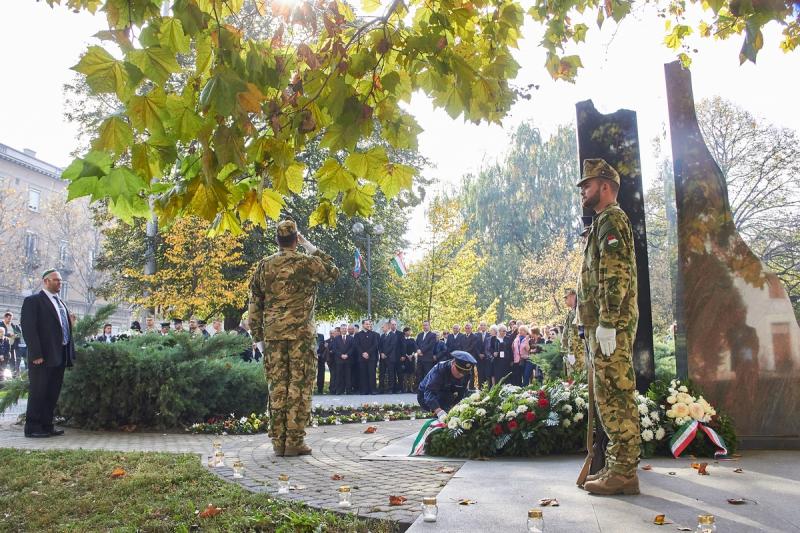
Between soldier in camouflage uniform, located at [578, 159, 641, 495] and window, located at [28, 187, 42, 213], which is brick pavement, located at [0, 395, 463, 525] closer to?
soldier in camouflage uniform, located at [578, 159, 641, 495]

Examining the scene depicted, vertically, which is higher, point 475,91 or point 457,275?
point 457,275

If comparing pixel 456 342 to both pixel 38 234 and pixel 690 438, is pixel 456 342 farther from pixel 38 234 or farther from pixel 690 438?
pixel 38 234

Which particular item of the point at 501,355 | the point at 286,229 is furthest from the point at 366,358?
the point at 286,229

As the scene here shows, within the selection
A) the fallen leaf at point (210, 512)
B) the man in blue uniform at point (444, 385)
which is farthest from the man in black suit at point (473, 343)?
the fallen leaf at point (210, 512)

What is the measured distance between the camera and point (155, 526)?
4.52 meters

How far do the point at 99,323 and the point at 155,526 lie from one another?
718 centimetres

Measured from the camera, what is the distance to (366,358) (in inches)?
829

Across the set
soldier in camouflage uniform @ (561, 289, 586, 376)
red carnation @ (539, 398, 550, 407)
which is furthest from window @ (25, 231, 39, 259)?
red carnation @ (539, 398, 550, 407)

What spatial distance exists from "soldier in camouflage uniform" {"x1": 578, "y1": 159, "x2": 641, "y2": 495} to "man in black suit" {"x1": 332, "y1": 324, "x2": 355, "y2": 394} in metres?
16.3

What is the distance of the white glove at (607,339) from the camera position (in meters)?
4.88

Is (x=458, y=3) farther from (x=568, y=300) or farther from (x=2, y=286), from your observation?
(x=2, y=286)

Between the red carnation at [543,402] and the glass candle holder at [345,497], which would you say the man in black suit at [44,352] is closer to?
the glass candle holder at [345,497]

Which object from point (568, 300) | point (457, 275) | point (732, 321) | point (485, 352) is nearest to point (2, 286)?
point (457, 275)

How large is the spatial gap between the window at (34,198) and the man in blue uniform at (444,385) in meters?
57.1
